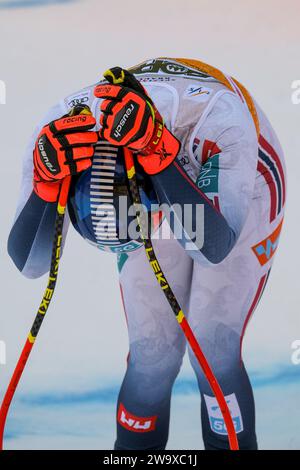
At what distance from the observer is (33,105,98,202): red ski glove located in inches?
87.2

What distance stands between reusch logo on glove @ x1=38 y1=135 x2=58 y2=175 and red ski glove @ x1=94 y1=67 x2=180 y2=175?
0.40 ft

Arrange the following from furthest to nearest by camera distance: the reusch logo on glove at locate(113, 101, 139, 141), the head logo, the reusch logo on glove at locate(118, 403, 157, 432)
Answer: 1. the reusch logo on glove at locate(118, 403, 157, 432)
2. the head logo
3. the reusch logo on glove at locate(113, 101, 139, 141)

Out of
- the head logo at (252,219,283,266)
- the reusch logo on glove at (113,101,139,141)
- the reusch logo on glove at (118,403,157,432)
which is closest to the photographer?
the reusch logo on glove at (113,101,139,141)

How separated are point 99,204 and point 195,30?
6.62ft

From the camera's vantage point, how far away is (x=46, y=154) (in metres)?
2.25

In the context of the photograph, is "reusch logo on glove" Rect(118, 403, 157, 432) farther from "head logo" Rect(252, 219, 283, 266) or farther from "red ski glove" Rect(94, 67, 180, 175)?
"red ski glove" Rect(94, 67, 180, 175)

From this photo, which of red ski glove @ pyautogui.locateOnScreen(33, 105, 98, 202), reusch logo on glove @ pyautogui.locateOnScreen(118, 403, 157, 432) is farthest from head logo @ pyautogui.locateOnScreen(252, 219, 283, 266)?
red ski glove @ pyautogui.locateOnScreen(33, 105, 98, 202)

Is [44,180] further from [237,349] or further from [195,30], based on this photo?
[195,30]

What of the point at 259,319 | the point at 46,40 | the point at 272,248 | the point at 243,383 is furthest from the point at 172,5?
the point at 243,383

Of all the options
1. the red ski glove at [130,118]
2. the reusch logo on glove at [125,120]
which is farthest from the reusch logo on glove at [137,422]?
the reusch logo on glove at [125,120]

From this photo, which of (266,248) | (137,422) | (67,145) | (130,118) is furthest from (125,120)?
(137,422)

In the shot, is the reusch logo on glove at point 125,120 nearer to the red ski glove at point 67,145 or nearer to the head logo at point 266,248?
the red ski glove at point 67,145

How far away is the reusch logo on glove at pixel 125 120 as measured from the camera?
2.19 meters

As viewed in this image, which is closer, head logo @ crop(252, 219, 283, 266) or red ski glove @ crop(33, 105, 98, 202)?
red ski glove @ crop(33, 105, 98, 202)
